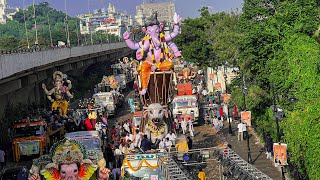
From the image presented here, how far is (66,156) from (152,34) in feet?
43.3

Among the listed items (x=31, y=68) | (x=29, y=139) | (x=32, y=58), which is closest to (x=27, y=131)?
(x=29, y=139)

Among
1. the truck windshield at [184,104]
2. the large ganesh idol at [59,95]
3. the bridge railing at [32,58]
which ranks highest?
the bridge railing at [32,58]

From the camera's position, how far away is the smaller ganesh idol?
17.5 metres

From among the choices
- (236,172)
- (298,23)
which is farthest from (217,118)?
(236,172)

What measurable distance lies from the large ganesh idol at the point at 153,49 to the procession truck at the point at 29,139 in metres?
6.90

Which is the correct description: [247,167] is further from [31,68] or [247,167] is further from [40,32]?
[40,32]

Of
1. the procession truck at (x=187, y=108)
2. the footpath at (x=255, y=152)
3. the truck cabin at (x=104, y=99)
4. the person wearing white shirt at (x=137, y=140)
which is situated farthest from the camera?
the truck cabin at (x=104, y=99)

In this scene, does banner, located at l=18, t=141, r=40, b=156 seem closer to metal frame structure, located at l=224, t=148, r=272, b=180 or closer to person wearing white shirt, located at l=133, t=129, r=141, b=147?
person wearing white shirt, located at l=133, t=129, r=141, b=147

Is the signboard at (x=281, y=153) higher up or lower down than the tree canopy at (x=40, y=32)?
lower down

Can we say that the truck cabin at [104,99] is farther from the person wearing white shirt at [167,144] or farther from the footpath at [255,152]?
the person wearing white shirt at [167,144]

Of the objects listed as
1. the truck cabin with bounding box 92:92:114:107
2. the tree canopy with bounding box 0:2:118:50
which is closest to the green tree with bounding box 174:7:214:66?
the truck cabin with bounding box 92:92:114:107

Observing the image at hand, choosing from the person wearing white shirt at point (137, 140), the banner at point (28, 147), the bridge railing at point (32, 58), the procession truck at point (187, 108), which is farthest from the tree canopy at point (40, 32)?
the person wearing white shirt at point (137, 140)

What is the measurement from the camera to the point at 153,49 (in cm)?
2925

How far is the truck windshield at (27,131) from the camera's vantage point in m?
32.4
